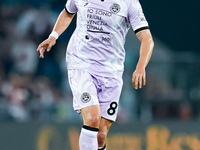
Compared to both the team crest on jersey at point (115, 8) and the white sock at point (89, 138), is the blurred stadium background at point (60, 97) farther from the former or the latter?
the team crest on jersey at point (115, 8)

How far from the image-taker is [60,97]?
38.4ft

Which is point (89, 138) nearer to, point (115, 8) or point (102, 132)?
point (102, 132)

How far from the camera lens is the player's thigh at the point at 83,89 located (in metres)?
7.11

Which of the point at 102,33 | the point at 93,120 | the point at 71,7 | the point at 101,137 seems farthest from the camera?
the point at 71,7

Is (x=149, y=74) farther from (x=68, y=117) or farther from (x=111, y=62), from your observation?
(x=111, y=62)

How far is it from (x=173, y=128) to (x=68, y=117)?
1.78m

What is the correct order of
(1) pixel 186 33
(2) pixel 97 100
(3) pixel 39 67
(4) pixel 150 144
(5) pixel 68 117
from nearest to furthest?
(2) pixel 97 100
(4) pixel 150 144
(5) pixel 68 117
(3) pixel 39 67
(1) pixel 186 33

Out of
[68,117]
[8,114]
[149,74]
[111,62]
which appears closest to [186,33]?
[149,74]

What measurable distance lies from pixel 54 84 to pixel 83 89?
180 inches

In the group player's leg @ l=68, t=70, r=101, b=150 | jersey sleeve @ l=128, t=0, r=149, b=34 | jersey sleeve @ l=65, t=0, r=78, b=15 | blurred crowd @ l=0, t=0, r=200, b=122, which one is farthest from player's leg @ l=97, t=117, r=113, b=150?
blurred crowd @ l=0, t=0, r=200, b=122

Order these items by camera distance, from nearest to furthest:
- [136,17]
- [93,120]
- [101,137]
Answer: [93,120] < [136,17] < [101,137]

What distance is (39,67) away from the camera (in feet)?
40.1

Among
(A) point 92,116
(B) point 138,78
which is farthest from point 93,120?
(B) point 138,78

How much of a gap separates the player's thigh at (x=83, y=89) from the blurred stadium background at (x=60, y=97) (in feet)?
10.4
